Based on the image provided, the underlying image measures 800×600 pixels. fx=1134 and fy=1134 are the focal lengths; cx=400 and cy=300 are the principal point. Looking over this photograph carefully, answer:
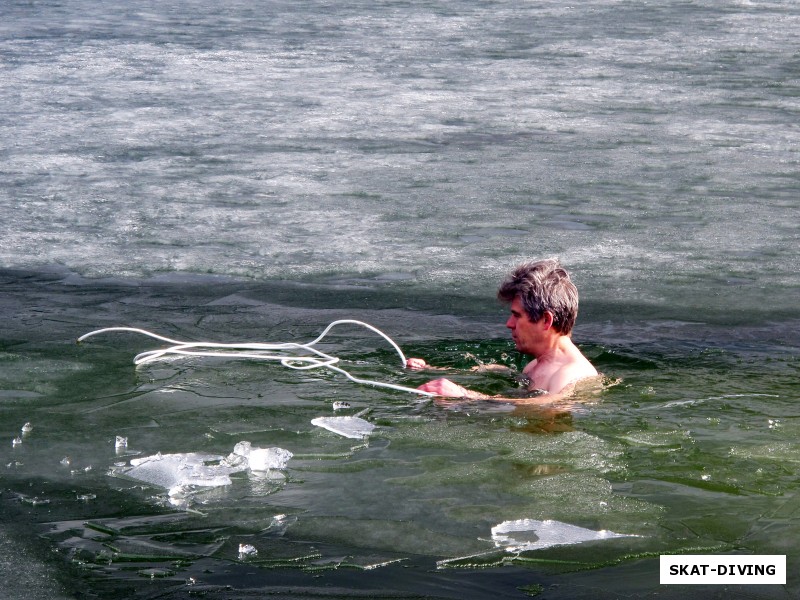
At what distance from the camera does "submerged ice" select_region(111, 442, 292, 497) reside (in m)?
4.24

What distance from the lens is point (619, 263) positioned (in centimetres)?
735

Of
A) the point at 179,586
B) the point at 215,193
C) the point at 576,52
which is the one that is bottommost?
the point at 179,586

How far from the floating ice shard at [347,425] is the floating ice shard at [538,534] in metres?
1.05

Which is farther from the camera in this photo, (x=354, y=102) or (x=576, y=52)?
(x=576, y=52)

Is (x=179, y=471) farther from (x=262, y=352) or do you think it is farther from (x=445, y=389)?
(x=262, y=352)

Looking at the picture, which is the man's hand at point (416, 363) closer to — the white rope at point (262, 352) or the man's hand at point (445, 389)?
the white rope at point (262, 352)

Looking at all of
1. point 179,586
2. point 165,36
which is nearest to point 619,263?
point 179,586

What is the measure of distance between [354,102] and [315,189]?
2952mm

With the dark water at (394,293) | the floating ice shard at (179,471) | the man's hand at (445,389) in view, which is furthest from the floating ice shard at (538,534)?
the man's hand at (445,389)

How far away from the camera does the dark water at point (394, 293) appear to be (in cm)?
381

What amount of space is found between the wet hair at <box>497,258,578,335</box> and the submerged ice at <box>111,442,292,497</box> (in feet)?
4.73

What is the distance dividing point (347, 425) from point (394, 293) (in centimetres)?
219

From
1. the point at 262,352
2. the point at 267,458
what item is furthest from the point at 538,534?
the point at 262,352

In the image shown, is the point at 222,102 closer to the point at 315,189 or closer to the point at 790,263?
the point at 315,189
